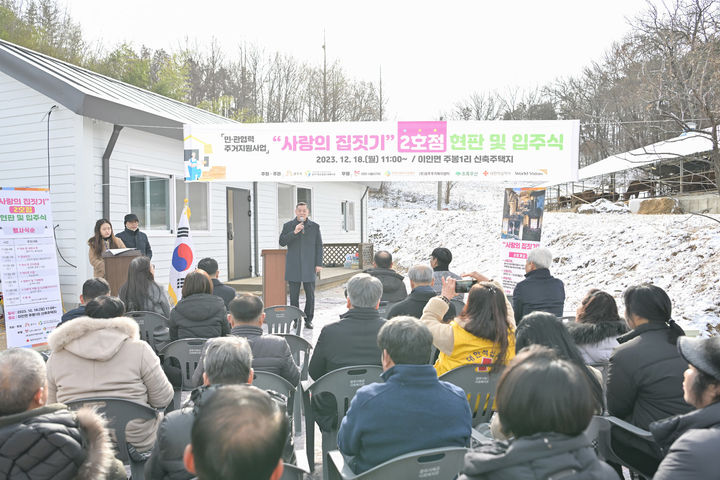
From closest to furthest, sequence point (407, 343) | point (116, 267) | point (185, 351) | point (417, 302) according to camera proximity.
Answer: point (407, 343)
point (185, 351)
point (417, 302)
point (116, 267)

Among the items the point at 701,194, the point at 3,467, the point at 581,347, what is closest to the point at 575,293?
the point at 701,194

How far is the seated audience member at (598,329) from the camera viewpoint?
3076 millimetres

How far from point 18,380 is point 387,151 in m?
5.87

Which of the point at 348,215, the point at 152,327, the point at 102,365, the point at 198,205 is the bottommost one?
the point at 152,327

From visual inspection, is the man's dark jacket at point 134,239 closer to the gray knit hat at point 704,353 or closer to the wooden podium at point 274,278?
the wooden podium at point 274,278

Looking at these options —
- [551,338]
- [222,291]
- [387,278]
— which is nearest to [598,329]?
[551,338]

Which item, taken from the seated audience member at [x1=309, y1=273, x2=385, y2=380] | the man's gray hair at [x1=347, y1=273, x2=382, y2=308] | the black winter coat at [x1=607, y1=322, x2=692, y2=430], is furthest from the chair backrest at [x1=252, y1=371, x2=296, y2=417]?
the black winter coat at [x1=607, y1=322, x2=692, y2=430]

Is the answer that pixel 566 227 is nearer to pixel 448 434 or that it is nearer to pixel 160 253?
pixel 160 253

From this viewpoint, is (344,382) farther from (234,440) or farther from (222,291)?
(222,291)

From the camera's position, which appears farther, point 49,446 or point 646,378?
point 646,378

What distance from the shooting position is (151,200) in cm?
848

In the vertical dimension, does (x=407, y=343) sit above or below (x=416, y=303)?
above

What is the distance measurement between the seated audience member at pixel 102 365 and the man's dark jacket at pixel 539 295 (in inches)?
119

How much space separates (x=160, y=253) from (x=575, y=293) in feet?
28.2
